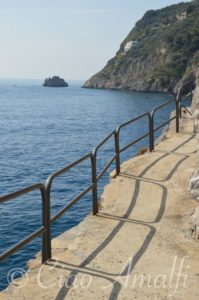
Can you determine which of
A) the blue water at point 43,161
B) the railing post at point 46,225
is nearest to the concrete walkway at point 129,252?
the railing post at point 46,225

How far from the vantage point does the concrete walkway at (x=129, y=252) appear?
6.53 m

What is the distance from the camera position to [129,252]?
7.71 m

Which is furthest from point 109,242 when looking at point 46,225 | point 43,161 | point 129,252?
point 43,161

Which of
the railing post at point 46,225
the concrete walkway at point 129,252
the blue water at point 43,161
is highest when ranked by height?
the railing post at point 46,225

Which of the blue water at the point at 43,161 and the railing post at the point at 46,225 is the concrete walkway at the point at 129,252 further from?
the blue water at the point at 43,161

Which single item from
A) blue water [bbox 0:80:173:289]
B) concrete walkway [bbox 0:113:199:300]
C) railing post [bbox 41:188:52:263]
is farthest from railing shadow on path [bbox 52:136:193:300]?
blue water [bbox 0:80:173:289]

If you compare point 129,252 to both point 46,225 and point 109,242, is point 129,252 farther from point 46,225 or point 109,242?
point 46,225

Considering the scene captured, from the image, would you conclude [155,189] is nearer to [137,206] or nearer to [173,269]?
[137,206]

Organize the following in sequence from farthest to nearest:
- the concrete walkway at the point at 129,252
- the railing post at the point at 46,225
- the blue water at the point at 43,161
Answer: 1. the blue water at the point at 43,161
2. the railing post at the point at 46,225
3. the concrete walkway at the point at 129,252

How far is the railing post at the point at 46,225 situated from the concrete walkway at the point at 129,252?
0.48 feet

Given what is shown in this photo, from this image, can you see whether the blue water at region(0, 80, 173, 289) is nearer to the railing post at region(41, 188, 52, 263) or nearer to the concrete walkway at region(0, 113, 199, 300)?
the concrete walkway at region(0, 113, 199, 300)

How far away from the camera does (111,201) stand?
10.3 metres

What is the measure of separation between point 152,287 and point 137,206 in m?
3.37

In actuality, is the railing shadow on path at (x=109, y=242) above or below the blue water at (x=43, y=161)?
above
